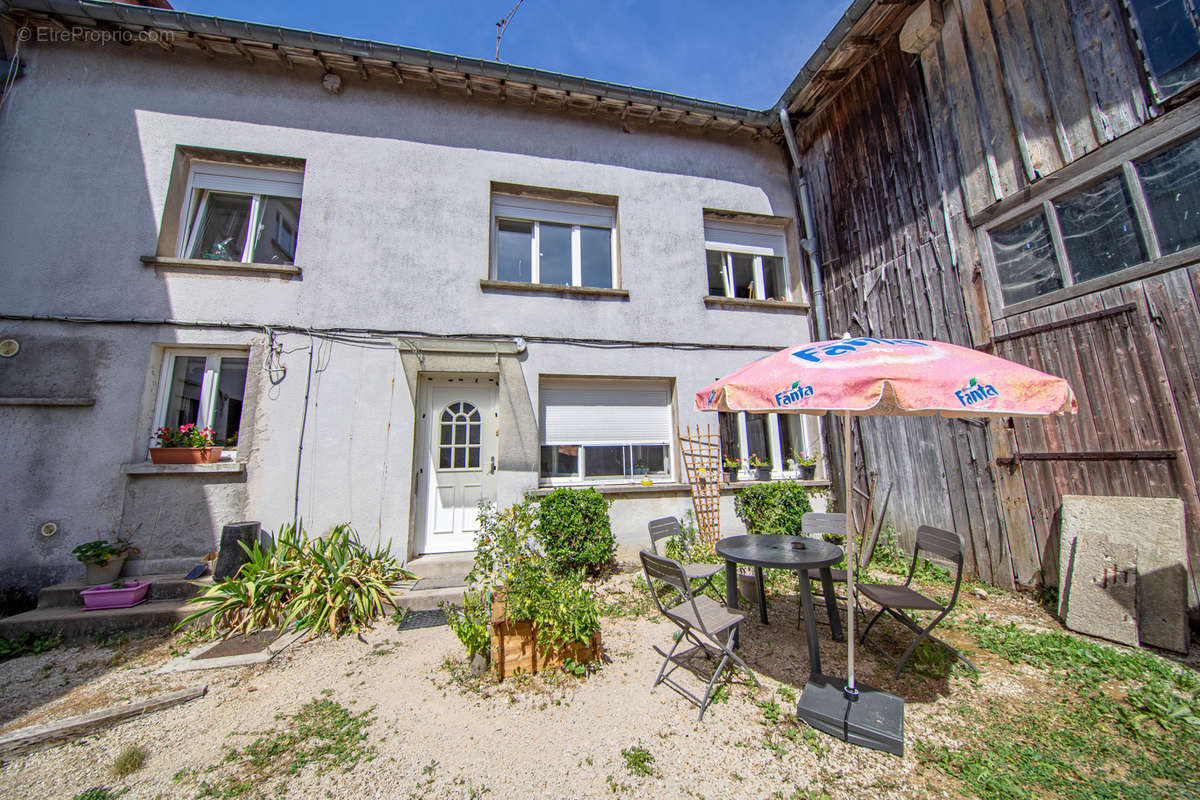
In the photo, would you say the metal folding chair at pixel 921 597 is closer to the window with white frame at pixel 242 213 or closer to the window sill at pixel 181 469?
the window sill at pixel 181 469

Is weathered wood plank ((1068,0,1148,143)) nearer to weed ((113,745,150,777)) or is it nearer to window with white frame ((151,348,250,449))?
weed ((113,745,150,777))

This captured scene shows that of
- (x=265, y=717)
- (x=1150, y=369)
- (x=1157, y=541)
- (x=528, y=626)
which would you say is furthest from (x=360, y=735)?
(x=1150, y=369)

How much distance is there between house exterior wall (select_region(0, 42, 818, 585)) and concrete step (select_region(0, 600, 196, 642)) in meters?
0.69

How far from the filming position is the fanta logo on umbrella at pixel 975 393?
225cm

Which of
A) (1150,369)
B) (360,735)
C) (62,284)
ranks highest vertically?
(62,284)

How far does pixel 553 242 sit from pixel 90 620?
6788 mm

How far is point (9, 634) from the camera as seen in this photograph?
13.1 ft

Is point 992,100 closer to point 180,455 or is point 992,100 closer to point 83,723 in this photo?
point 83,723

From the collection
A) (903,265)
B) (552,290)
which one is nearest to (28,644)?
(552,290)

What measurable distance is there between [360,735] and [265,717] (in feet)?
2.63

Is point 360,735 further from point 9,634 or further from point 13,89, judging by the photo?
point 13,89

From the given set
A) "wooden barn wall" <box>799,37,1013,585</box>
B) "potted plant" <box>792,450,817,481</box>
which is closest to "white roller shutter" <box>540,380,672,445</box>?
"potted plant" <box>792,450,817,481</box>

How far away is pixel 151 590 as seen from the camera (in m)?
4.54

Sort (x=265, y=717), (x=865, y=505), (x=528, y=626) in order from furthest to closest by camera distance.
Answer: (x=865, y=505) → (x=528, y=626) → (x=265, y=717)
